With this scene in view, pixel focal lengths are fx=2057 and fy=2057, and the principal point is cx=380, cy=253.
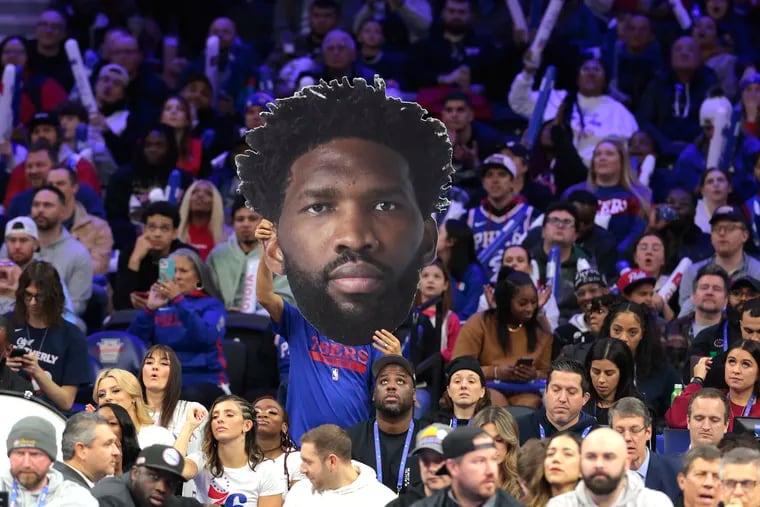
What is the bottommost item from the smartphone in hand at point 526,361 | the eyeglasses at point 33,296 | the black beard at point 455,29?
the smartphone in hand at point 526,361

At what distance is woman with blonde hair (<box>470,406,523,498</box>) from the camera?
10695 millimetres

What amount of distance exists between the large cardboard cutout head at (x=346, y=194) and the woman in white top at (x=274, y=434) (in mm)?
695

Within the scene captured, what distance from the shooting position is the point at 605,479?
9438 mm

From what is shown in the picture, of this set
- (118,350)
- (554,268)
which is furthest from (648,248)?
(118,350)

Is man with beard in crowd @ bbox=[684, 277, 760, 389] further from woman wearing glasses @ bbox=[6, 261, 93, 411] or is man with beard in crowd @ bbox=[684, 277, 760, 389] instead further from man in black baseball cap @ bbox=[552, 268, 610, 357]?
woman wearing glasses @ bbox=[6, 261, 93, 411]

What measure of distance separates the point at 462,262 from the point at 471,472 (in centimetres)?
562

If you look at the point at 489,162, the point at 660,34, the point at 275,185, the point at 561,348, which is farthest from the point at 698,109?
the point at 275,185

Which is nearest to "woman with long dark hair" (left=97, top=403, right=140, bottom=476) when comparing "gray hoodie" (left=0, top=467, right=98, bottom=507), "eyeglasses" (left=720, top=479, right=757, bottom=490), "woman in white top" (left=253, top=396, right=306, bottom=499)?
"woman in white top" (left=253, top=396, right=306, bottom=499)

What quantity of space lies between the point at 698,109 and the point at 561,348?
524cm

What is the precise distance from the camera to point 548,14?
18094 millimetres

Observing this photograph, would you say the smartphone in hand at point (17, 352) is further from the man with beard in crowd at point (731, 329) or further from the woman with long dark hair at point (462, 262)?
the man with beard in crowd at point (731, 329)

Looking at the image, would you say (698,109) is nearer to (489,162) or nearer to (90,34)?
(489,162)

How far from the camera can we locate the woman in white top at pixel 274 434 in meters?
11.5

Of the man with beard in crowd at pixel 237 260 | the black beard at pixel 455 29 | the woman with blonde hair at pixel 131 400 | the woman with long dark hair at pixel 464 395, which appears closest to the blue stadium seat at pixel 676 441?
the woman with long dark hair at pixel 464 395
